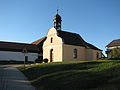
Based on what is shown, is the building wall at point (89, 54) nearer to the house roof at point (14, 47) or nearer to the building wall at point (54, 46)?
the building wall at point (54, 46)

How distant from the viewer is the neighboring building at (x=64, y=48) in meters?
35.0

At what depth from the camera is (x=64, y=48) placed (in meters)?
34.7

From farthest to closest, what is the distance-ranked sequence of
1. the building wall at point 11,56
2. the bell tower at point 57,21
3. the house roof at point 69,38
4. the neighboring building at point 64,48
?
1. the building wall at point 11,56
2. the bell tower at point 57,21
3. the house roof at point 69,38
4. the neighboring building at point 64,48

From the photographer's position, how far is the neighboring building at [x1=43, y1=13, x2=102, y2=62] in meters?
35.0

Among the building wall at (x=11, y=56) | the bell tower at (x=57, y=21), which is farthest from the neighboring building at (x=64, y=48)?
the building wall at (x=11, y=56)

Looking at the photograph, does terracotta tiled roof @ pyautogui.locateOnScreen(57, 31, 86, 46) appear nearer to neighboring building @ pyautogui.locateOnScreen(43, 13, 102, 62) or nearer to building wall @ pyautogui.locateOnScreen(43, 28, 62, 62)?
neighboring building @ pyautogui.locateOnScreen(43, 13, 102, 62)

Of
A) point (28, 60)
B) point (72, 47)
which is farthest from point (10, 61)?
point (72, 47)

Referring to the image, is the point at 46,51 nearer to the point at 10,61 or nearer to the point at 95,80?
the point at 10,61

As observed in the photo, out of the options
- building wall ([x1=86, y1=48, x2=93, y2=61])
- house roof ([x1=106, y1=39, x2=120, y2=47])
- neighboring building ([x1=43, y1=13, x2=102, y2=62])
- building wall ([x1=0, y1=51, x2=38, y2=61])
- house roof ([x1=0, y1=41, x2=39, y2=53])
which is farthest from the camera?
house roof ([x1=106, y1=39, x2=120, y2=47])

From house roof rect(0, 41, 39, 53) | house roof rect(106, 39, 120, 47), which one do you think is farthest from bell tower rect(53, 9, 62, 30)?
house roof rect(106, 39, 120, 47)

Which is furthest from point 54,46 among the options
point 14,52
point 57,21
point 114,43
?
point 114,43

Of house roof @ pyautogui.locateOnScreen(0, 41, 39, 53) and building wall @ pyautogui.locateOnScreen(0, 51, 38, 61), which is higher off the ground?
house roof @ pyautogui.locateOnScreen(0, 41, 39, 53)

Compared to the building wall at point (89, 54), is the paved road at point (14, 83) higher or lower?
lower

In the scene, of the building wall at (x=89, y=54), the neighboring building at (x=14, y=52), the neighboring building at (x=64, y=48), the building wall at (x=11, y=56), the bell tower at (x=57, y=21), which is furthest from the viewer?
the neighboring building at (x=14, y=52)
